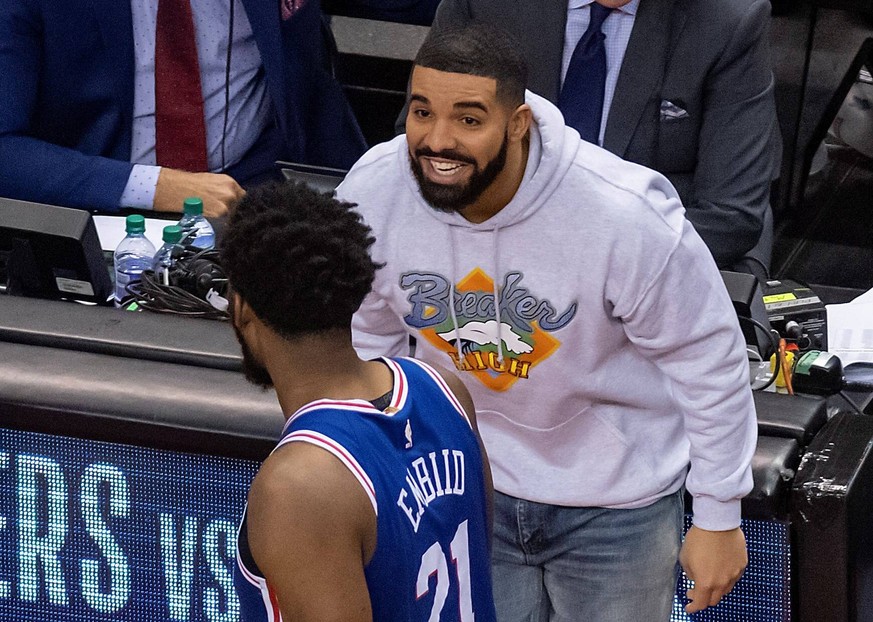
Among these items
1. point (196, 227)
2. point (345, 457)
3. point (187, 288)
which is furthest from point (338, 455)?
point (196, 227)

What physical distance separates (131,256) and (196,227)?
0.16m

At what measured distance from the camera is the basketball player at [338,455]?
1.26 meters

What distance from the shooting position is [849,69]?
4.15 meters

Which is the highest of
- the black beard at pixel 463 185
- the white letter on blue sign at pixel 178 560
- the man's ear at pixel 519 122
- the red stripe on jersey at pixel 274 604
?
the man's ear at pixel 519 122

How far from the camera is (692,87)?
2.75m

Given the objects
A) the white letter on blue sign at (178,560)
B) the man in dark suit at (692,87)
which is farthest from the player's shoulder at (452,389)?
the man in dark suit at (692,87)

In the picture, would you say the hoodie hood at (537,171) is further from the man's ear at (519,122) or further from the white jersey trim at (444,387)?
the white jersey trim at (444,387)

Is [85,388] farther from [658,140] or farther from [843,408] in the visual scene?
[658,140]

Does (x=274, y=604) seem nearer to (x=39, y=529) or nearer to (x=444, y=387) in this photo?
(x=444, y=387)

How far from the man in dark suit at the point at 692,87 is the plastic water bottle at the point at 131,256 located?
0.88 metres

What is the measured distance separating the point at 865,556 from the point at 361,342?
2.38ft

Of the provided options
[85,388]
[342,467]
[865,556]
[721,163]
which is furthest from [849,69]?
[342,467]

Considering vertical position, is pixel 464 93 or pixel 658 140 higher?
pixel 464 93

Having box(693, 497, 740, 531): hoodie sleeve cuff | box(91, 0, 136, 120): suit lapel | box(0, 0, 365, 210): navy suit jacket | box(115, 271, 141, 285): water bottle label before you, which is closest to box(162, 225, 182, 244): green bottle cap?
box(115, 271, 141, 285): water bottle label
